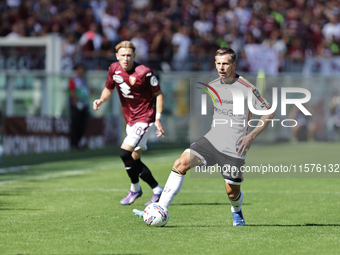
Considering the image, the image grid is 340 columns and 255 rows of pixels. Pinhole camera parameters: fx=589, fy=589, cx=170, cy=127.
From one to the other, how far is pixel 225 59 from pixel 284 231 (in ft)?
5.99

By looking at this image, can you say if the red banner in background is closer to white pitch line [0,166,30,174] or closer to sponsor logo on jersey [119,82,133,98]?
white pitch line [0,166,30,174]

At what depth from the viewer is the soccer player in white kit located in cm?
592

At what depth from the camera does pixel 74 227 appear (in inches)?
238

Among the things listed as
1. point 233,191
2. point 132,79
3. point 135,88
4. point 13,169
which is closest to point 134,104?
point 135,88

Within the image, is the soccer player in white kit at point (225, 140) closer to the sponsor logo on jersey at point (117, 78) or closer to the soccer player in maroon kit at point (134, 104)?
the soccer player in maroon kit at point (134, 104)

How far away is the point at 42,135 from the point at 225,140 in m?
10.9

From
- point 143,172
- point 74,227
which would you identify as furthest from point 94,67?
point 74,227

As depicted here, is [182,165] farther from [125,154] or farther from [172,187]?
[125,154]

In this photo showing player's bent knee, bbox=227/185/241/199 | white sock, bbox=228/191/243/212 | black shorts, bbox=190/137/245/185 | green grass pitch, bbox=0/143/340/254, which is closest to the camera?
green grass pitch, bbox=0/143/340/254

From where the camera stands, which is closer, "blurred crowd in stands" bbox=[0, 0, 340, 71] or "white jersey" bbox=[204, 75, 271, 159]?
"white jersey" bbox=[204, 75, 271, 159]

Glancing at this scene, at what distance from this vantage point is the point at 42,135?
1608 cm

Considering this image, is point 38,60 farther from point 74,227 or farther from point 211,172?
point 74,227

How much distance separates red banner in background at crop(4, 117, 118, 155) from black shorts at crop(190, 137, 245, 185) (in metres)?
10.2

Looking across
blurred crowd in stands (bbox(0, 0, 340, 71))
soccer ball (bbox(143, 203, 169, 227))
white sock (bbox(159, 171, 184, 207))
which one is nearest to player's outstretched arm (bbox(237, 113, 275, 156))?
white sock (bbox(159, 171, 184, 207))
